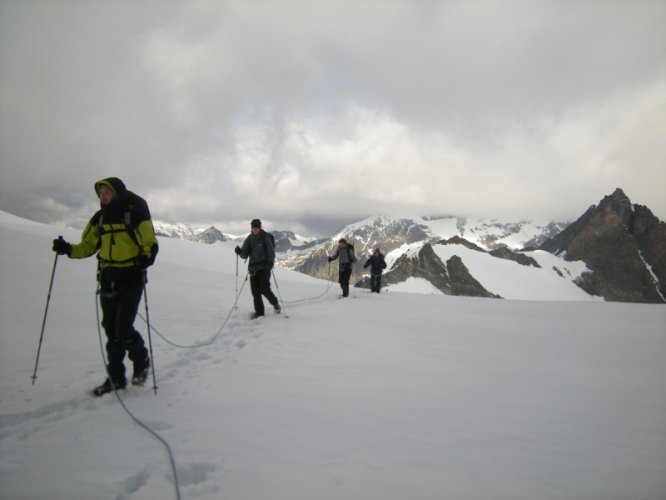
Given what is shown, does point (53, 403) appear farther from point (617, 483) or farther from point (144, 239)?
point (617, 483)

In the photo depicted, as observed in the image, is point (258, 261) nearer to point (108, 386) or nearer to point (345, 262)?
point (108, 386)

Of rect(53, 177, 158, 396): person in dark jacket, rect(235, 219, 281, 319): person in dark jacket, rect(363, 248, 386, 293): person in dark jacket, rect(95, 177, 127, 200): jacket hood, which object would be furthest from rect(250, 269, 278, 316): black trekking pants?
rect(363, 248, 386, 293): person in dark jacket

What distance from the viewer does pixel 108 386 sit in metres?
4.36

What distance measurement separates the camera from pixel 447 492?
2.46m

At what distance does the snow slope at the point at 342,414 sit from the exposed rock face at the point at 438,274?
111 meters

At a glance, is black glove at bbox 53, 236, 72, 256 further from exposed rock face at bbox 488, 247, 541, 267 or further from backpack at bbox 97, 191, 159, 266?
exposed rock face at bbox 488, 247, 541, 267

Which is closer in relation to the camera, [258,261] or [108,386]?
[108,386]

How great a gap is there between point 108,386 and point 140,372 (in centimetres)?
41

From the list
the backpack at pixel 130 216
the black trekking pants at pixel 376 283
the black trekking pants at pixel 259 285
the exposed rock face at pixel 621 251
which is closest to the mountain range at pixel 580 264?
the exposed rock face at pixel 621 251

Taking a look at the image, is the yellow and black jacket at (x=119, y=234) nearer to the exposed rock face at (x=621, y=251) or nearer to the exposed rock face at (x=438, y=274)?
the exposed rock face at (x=438, y=274)

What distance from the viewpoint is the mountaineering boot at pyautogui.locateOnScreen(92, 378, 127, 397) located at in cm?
430

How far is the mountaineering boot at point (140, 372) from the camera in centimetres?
462

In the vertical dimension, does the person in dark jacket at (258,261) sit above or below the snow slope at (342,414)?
above

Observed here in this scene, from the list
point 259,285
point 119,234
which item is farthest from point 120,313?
point 259,285
